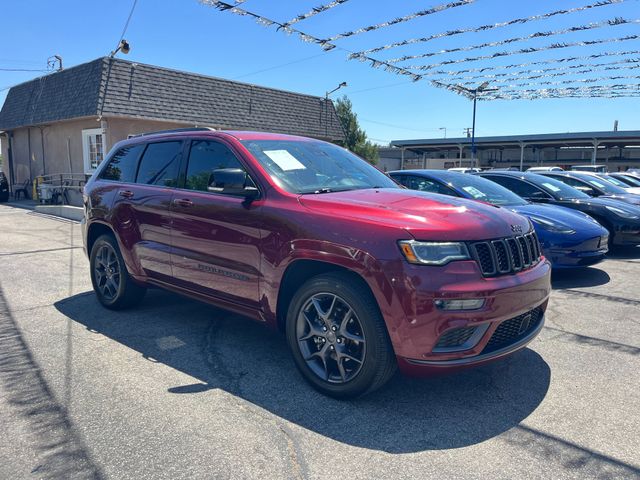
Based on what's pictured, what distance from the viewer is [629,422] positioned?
309cm

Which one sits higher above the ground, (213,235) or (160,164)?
(160,164)

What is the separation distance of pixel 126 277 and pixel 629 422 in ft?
14.8

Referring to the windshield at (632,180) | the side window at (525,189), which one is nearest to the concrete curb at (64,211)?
the side window at (525,189)

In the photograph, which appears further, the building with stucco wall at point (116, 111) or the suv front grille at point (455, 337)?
the building with stucco wall at point (116, 111)

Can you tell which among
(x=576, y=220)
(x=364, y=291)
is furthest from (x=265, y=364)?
(x=576, y=220)

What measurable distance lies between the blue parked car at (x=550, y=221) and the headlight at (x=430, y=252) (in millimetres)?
4101

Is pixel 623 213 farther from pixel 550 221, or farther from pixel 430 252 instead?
pixel 430 252

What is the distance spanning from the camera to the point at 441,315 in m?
2.93

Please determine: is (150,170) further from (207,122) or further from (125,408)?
(207,122)

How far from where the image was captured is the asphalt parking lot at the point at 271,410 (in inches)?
104

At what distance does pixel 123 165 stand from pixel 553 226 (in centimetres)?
543

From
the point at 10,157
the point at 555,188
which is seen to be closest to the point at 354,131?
the point at 10,157

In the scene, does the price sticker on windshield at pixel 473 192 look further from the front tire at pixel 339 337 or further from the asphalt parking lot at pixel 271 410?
the front tire at pixel 339 337

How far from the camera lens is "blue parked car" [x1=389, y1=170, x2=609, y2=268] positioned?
21.6ft
